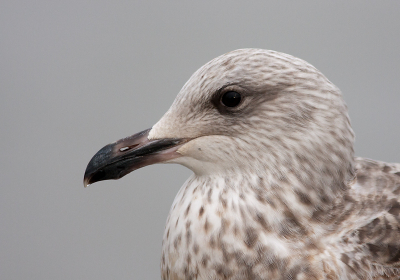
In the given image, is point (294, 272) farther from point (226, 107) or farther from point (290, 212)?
point (226, 107)

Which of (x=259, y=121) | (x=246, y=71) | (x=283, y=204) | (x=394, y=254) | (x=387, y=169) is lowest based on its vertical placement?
(x=394, y=254)

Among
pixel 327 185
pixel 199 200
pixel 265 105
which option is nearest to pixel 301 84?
pixel 265 105

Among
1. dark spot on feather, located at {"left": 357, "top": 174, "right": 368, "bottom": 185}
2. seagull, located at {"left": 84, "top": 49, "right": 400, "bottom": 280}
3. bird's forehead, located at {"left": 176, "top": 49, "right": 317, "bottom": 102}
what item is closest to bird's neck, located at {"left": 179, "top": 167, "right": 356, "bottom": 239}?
seagull, located at {"left": 84, "top": 49, "right": 400, "bottom": 280}

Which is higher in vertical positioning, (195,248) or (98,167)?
(98,167)

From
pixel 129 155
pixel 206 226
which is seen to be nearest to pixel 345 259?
pixel 206 226

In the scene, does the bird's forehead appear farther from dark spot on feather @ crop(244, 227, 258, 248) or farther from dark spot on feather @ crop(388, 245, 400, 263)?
dark spot on feather @ crop(388, 245, 400, 263)

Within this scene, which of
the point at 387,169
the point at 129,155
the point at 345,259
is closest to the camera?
the point at 345,259

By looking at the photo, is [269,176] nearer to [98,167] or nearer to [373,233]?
[373,233]
